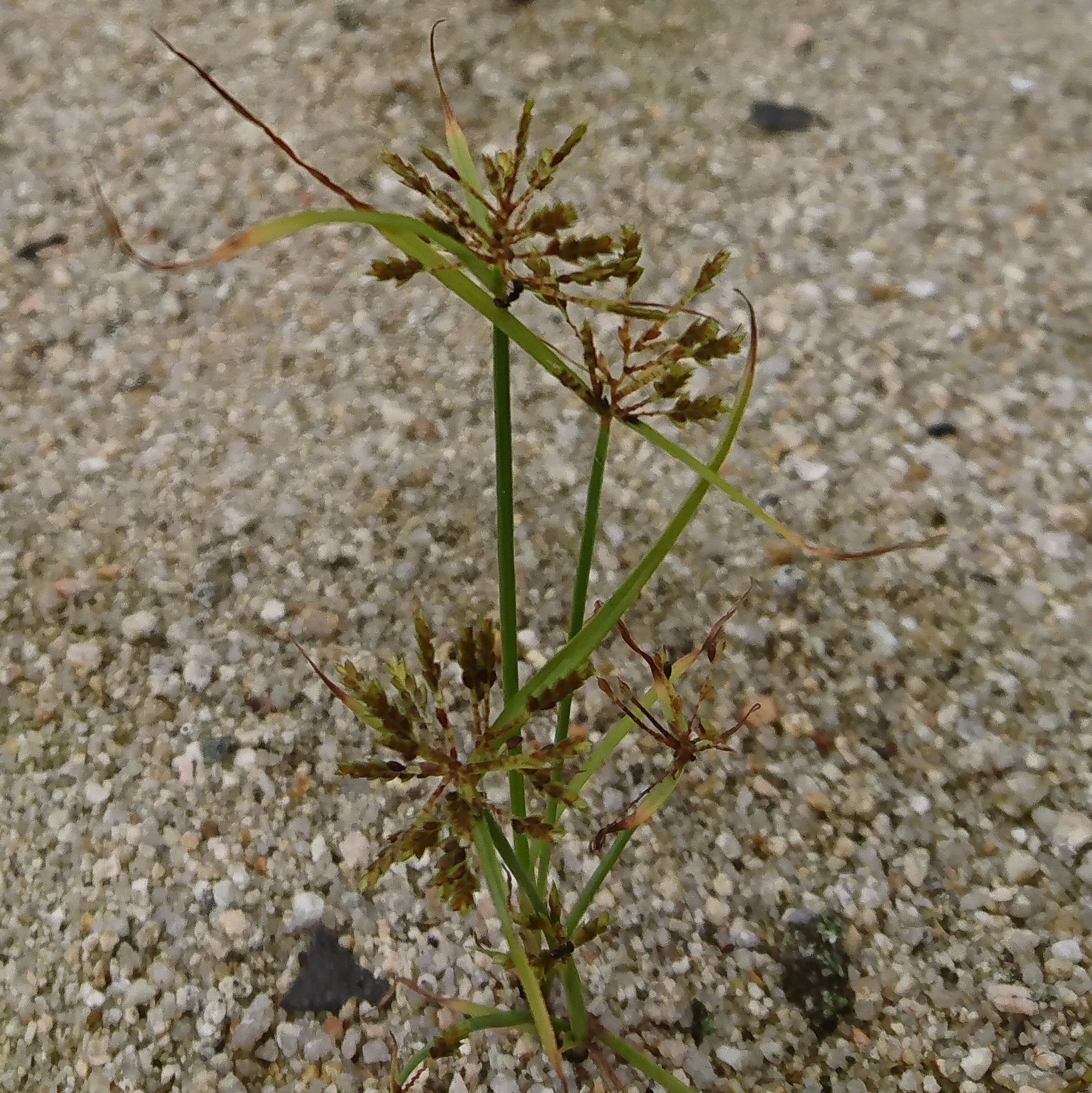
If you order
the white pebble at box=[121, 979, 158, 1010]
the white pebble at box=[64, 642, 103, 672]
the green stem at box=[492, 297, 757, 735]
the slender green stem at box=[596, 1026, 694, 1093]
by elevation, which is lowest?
the white pebble at box=[121, 979, 158, 1010]

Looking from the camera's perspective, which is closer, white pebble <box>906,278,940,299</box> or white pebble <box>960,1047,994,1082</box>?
white pebble <box>960,1047,994,1082</box>

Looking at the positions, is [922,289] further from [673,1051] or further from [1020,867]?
[673,1051]

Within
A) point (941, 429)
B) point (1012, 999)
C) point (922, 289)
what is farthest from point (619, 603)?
point (922, 289)

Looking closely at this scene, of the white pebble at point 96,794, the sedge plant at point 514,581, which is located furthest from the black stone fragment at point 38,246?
the sedge plant at point 514,581

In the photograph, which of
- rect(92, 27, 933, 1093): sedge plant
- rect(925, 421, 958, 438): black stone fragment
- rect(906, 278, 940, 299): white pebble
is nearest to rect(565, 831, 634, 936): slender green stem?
rect(92, 27, 933, 1093): sedge plant

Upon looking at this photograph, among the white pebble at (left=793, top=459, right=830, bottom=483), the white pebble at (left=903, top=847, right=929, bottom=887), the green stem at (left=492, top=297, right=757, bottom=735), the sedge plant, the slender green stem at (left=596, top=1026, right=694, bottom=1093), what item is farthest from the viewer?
the white pebble at (left=793, top=459, right=830, bottom=483)

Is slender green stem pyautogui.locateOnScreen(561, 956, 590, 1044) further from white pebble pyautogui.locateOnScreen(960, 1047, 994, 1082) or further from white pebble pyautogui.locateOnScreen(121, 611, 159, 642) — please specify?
white pebble pyautogui.locateOnScreen(121, 611, 159, 642)

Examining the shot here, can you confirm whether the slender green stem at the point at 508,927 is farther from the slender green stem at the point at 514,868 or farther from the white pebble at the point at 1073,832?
the white pebble at the point at 1073,832
